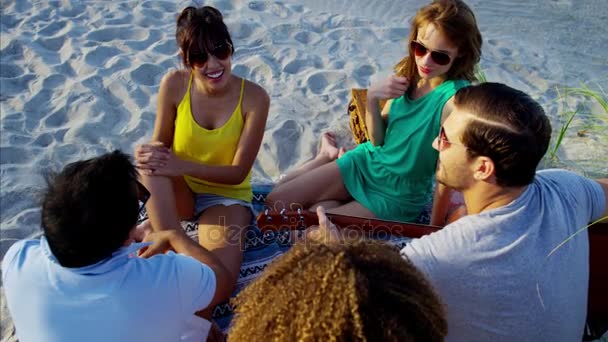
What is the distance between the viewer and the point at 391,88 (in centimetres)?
281

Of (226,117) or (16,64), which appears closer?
(226,117)

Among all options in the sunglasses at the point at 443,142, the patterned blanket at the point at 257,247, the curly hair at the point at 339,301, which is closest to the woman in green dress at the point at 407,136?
the patterned blanket at the point at 257,247

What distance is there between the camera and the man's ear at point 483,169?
188 centimetres

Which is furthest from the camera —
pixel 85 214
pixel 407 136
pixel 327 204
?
pixel 327 204

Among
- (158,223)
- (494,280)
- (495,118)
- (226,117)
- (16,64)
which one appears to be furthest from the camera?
(16,64)

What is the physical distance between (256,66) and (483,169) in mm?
3195

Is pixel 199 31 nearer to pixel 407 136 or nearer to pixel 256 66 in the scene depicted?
pixel 407 136

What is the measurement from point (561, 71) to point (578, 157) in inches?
66.6

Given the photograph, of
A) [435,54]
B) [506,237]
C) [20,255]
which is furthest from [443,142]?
[20,255]

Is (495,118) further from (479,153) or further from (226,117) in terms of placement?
(226,117)

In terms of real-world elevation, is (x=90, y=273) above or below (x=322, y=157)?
above

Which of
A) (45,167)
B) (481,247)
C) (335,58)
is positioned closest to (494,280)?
(481,247)

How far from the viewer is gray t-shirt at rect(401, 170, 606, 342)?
65.4 inches

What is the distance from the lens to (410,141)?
113 inches
